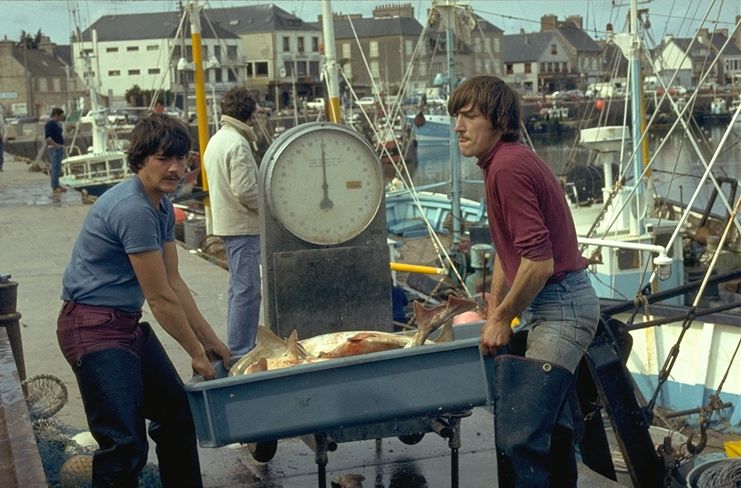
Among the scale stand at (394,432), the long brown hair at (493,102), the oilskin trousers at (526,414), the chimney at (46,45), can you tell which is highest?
the chimney at (46,45)

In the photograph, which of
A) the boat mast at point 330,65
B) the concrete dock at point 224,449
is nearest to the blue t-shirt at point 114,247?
the concrete dock at point 224,449

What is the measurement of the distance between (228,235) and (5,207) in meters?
12.8

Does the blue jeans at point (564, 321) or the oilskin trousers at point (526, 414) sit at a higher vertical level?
the blue jeans at point (564, 321)

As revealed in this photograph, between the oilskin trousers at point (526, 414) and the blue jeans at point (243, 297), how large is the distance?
9.25 feet

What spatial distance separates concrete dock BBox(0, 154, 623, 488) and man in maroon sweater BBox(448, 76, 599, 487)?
1.04 meters

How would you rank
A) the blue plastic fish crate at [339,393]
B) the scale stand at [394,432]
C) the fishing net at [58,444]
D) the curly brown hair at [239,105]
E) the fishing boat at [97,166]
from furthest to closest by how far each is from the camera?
the fishing boat at [97,166] → the curly brown hair at [239,105] → the fishing net at [58,444] → the scale stand at [394,432] → the blue plastic fish crate at [339,393]

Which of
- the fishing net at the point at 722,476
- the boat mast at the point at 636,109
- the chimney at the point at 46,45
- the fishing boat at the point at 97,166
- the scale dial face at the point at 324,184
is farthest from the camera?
the chimney at the point at 46,45

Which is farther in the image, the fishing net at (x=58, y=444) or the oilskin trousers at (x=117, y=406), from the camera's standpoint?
the fishing net at (x=58, y=444)

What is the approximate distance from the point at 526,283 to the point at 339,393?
0.77 meters

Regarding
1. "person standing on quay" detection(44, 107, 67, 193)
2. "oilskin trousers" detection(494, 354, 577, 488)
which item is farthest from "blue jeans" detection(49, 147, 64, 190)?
"oilskin trousers" detection(494, 354, 577, 488)

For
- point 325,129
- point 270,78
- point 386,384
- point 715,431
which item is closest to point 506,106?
point 386,384

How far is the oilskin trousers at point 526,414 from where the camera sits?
13.4 ft

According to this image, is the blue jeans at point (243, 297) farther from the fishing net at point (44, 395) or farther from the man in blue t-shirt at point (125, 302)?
the man in blue t-shirt at point (125, 302)

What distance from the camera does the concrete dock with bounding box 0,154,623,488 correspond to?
5.27 meters
